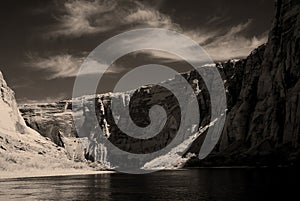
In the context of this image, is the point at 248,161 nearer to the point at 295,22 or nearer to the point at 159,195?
A: the point at 295,22

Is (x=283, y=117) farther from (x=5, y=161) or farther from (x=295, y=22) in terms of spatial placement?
(x=5, y=161)

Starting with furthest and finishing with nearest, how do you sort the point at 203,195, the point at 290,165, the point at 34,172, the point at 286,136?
the point at 34,172
the point at 286,136
the point at 290,165
the point at 203,195

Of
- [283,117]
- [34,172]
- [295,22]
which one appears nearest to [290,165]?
[283,117]

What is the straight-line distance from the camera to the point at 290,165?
153 meters

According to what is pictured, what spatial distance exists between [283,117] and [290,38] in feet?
129

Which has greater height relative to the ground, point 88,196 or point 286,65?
point 286,65

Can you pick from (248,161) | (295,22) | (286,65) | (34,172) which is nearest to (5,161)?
(34,172)

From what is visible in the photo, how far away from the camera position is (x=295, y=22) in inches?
7810

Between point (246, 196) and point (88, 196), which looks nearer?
point (246, 196)

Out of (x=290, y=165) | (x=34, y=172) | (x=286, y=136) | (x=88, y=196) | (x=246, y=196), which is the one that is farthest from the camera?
(x=34, y=172)

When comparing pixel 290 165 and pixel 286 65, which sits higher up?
pixel 286 65

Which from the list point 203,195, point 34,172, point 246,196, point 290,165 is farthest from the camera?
point 34,172

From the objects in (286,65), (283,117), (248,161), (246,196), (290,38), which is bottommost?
(246,196)

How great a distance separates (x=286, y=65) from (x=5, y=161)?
457 ft
